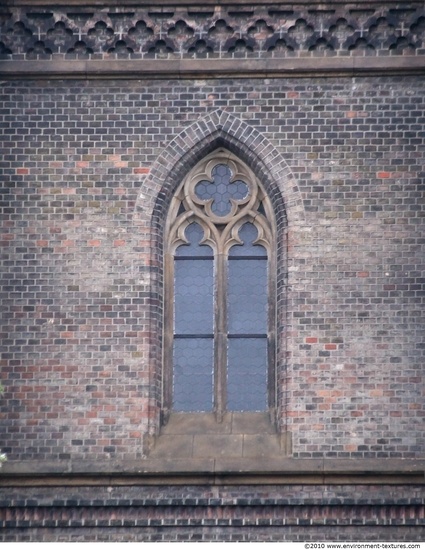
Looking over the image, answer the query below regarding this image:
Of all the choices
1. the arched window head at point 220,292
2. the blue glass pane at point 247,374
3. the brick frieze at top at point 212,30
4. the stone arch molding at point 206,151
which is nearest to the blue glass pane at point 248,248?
the arched window head at point 220,292

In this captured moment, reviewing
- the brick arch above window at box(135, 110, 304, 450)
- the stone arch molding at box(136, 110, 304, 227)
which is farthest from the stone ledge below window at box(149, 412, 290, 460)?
the stone arch molding at box(136, 110, 304, 227)

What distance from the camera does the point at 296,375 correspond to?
28.6 meters

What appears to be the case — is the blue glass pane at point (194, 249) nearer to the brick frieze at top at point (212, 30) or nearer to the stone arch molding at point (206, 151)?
the stone arch molding at point (206, 151)

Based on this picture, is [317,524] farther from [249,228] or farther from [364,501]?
[249,228]

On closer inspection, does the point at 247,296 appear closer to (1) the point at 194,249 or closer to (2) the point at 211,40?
(1) the point at 194,249

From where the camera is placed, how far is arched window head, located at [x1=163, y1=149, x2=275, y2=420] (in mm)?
29156

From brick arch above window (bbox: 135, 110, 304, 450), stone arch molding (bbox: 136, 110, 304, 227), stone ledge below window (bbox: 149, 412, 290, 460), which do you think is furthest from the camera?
stone arch molding (bbox: 136, 110, 304, 227)

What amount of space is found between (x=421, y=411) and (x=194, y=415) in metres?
2.54

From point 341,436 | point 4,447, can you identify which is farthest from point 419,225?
point 4,447

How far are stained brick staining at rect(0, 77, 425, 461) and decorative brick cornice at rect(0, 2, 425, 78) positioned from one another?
0.21 meters

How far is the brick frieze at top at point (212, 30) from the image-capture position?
97.1 feet

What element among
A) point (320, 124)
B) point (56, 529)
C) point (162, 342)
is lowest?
point (56, 529)

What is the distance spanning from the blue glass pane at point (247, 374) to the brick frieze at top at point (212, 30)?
3.28m

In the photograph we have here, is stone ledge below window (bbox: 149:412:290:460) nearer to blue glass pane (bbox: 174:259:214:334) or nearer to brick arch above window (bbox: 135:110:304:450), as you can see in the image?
brick arch above window (bbox: 135:110:304:450)
